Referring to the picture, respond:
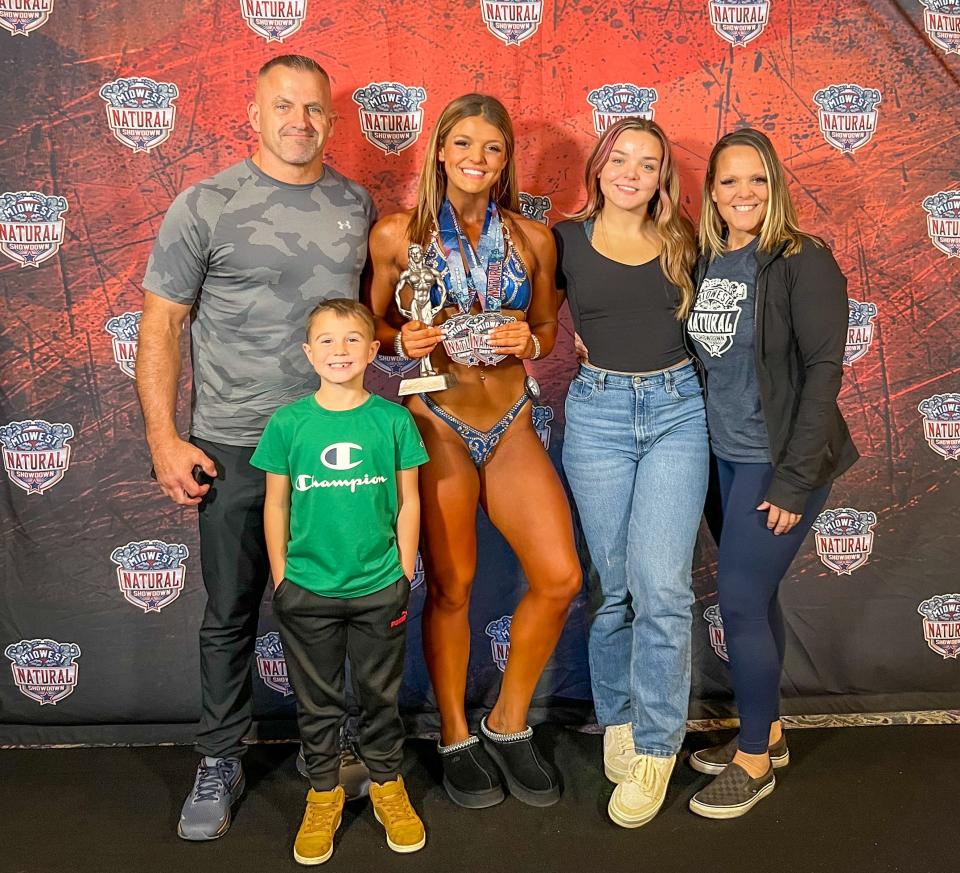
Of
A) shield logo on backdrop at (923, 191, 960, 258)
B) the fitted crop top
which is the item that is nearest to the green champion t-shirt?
the fitted crop top

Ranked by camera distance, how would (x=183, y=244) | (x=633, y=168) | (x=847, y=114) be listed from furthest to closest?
(x=847, y=114)
(x=633, y=168)
(x=183, y=244)

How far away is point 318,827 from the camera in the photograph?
2467mm

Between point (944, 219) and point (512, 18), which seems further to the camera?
point (944, 219)

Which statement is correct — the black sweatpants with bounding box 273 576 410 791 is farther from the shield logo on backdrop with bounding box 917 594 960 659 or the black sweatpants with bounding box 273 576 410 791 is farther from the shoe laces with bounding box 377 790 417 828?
the shield logo on backdrop with bounding box 917 594 960 659

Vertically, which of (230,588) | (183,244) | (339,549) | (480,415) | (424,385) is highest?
(183,244)

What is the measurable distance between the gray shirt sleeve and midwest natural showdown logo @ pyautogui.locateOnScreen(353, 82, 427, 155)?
2.27 ft

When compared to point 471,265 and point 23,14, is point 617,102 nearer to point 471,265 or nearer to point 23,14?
point 471,265

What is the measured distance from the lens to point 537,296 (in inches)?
108

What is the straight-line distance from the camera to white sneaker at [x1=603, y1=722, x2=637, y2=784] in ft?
9.16

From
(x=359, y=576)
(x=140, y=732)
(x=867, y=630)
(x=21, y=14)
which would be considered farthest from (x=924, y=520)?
(x=21, y=14)

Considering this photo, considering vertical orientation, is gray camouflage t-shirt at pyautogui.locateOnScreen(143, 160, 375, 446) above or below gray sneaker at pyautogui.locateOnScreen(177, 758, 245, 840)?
above

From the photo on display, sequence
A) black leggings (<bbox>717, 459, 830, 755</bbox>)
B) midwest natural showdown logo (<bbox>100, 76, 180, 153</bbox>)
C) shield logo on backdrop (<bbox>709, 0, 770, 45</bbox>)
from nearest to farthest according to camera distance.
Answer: black leggings (<bbox>717, 459, 830, 755</bbox>), midwest natural showdown logo (<bbox>100, 76, 180, 153</bbox>), shield logo on backdrop (<bbox>709, 0, 770, 45</bbox>)

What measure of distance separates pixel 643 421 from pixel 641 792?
105 centimetres

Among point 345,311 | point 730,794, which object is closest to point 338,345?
point 345,311
